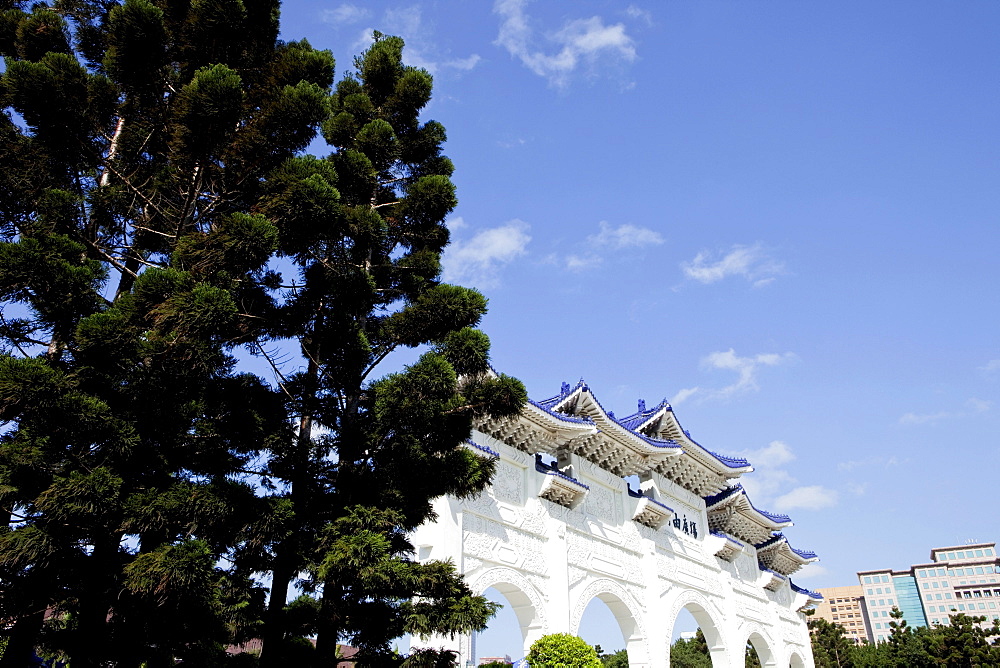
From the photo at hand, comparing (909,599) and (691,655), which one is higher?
(909,599)

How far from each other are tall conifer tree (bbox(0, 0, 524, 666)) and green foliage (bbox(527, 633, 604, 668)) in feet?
13.4

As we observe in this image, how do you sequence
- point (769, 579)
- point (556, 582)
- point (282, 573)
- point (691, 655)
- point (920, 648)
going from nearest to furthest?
point (282, 573)
point (556, 582)
point (769, 579)
point (920, 648)
point (691, 655)

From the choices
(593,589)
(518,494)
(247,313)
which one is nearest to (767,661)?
(593,589)

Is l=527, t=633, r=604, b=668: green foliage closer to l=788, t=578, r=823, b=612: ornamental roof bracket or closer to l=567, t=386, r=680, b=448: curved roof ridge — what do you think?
l=567, t=386, r=680, b=448: curved roof ridge

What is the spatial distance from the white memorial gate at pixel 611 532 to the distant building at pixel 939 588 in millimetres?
65542

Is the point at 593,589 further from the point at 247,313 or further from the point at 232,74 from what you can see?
the point at 232,74

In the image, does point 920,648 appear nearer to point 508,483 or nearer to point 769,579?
point 769,579

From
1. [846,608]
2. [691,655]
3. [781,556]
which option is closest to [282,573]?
[781,556]

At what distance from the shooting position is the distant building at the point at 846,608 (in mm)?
94938

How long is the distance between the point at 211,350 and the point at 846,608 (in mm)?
108804

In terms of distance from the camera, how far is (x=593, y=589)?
54.9ft

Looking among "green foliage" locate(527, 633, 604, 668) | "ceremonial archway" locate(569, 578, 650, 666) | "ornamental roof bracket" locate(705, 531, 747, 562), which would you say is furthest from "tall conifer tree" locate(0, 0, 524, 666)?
"ornamental roof bracket" locate(705, 531, 747, 562)

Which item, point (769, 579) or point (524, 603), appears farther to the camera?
point (769, 579)

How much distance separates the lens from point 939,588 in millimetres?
80250
